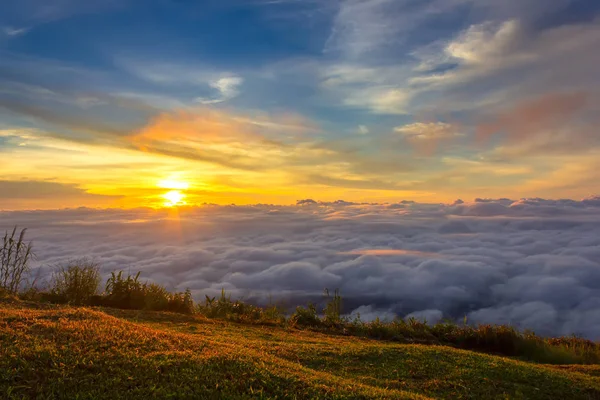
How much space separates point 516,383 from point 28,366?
908cm

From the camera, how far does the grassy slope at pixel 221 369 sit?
21.4 feet

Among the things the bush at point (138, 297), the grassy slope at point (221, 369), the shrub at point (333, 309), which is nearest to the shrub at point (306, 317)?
the shrub at point (333, 309)

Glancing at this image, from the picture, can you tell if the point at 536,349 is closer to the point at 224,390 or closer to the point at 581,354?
the point at 581,354

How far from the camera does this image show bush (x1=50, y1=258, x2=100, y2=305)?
16906mm

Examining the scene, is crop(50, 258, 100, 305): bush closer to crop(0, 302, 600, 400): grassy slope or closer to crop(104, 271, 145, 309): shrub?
crop(104, 271, 145, 309): shrub

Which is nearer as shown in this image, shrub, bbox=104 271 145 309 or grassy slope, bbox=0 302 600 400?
grassy slope, bbox=0 302 600 400

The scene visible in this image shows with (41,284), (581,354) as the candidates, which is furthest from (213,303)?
(581,354)

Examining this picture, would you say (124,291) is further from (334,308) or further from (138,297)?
(334,308)

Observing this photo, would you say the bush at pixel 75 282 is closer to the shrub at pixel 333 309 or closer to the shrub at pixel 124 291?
the shrub at pixel 124 291

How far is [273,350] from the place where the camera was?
33.8ft

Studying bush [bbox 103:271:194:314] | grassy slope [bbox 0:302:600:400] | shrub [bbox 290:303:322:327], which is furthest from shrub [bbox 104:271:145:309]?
grassy slope [bbox 0:302:600:400]

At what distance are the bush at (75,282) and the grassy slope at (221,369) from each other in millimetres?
7105

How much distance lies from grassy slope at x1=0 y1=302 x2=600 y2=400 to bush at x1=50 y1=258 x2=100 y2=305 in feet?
23.3

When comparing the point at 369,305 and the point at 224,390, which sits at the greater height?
the point at 224,390
